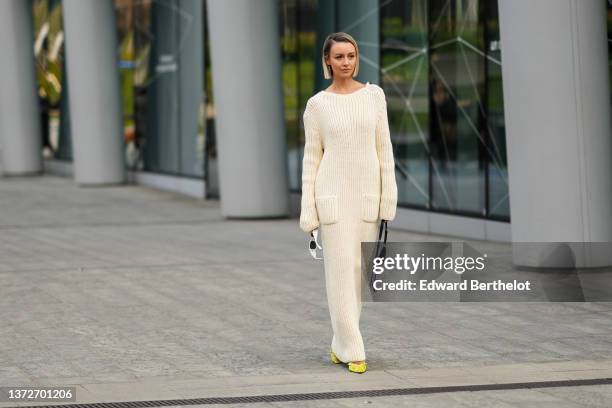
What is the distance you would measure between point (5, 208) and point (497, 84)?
9.48 m

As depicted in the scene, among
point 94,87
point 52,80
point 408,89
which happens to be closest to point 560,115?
point 408,89

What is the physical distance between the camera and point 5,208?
872 inches

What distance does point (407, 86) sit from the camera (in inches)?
718

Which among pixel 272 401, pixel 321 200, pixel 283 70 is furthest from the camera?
pixel 283 70

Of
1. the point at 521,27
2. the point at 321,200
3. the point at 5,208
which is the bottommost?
the point at 5,208

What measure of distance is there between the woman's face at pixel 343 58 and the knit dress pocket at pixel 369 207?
2.36ft

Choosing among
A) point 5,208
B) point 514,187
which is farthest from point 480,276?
point 5,208

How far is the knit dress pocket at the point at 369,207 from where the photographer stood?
316 inches

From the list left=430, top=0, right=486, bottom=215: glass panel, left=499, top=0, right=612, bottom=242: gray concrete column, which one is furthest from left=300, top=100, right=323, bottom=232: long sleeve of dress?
left=430, top=0, right=486, bottom=215: glass panel

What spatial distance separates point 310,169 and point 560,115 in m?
5.07

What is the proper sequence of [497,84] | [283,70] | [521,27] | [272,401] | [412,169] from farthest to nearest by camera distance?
[283,70], [412,169], [497,84], [521,27], [272,401]

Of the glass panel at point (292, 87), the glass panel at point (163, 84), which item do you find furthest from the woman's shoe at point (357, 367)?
the glass panel at point (163, 84)

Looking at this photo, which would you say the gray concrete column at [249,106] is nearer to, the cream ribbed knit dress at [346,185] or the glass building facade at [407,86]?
the glass building facade at [407,86]

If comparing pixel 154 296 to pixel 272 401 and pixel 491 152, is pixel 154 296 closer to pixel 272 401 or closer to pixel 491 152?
pixel 272 401
